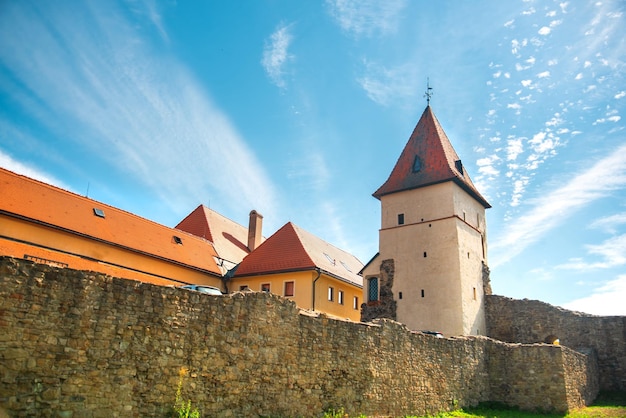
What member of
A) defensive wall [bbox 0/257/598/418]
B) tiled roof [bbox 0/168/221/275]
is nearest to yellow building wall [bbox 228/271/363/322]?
tiled roof [bbox 0/168/221/275]

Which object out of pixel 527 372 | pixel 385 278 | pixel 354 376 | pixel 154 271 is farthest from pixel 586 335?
pixel 154 271

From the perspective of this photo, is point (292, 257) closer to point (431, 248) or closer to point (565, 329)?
point (431, 248)

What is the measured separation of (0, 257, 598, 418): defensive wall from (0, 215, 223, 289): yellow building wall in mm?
11909

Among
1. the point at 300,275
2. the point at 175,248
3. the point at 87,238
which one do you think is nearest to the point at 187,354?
the point at 87,238

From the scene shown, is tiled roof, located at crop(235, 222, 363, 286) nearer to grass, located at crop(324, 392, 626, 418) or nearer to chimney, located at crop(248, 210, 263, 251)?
chimney, located at crop(248, 210, 263, 251)

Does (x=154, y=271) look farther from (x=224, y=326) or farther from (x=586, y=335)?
(x=586, y=335)

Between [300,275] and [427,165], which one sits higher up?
[427,165]

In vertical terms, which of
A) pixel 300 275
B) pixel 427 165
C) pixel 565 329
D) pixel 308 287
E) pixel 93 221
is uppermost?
pixel 427 165

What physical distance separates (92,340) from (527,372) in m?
16.8

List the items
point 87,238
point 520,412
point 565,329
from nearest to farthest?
point 520,412
point 87,238
point 565,329

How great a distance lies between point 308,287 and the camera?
28.8 metres

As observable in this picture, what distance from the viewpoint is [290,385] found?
12359 mm

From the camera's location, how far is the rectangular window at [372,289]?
2925 cm

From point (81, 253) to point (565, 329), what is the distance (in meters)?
23.5
